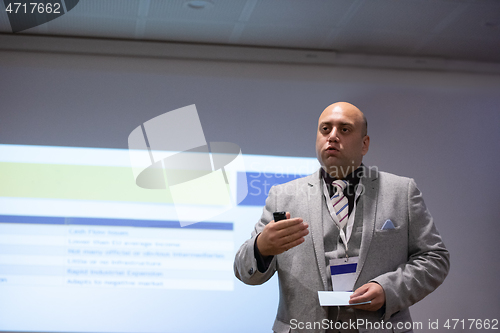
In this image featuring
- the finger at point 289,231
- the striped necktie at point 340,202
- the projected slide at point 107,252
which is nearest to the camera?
the finger at point 289,231

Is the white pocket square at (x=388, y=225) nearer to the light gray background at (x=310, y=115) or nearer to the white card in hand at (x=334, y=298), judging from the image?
the white card in hand at (x=334, y=298)

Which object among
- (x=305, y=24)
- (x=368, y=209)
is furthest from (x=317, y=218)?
(x=305, y=24)

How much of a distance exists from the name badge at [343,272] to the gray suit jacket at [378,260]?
0.02 metres

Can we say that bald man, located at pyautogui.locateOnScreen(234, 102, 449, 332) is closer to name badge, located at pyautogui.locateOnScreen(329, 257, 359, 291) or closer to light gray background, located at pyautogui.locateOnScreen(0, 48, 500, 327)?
name badge, located at pyautogui.locateOnScreen(329, 257, 359, 291)

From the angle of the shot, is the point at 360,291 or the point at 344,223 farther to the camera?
the point at 344,223

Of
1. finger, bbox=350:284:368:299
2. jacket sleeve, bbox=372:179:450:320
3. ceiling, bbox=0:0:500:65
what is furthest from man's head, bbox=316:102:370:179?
ceiling, bbox=0:0:500:65

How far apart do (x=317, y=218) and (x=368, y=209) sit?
0.71 feet

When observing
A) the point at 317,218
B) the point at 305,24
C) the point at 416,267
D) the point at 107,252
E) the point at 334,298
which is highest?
the point at 305,24

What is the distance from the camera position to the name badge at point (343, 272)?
1.74 metres

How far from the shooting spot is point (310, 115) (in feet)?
15.2

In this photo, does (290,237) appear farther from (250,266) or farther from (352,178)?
(352,178)

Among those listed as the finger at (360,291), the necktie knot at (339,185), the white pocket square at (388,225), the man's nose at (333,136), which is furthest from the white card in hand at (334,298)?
the man's nose at (333,136)

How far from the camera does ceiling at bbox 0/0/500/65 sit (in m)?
3.88

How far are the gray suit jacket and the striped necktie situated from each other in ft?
0.17
